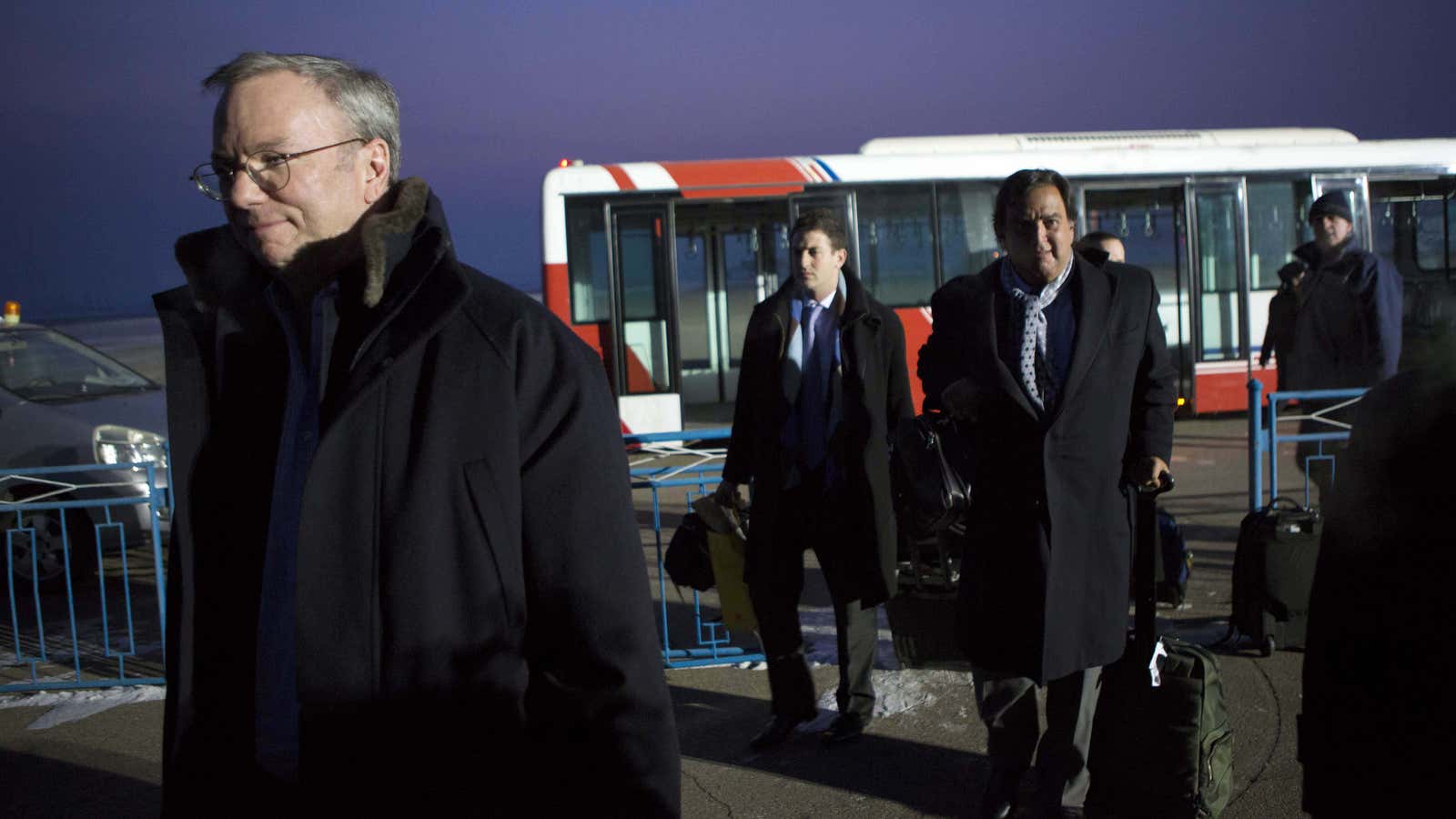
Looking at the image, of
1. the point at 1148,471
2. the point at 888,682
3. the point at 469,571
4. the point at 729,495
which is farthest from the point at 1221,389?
the point at 469,571

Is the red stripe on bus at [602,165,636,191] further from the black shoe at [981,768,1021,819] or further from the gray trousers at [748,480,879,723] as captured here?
the black shoe at [981,768,1021,819]

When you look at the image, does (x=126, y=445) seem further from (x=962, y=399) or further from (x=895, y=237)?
(x=895, y=237)

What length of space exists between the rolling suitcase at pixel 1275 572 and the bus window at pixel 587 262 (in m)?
8.84

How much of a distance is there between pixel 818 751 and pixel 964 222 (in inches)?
400

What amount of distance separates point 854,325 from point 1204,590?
339cm

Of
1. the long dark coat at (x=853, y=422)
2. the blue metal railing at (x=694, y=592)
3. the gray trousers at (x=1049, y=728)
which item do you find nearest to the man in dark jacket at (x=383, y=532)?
the gray trousers at (x=1049, y=728)

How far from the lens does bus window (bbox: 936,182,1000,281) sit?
13.9 meters

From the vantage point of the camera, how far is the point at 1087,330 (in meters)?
3.68

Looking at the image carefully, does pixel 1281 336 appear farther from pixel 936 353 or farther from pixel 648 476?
pixel 936 353

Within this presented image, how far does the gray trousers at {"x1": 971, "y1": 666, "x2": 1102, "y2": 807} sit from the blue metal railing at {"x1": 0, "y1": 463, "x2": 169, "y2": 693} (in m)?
3.08

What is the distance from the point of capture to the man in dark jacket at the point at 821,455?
14.9 ft

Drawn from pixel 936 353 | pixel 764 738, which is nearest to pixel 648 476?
pixel 764 738

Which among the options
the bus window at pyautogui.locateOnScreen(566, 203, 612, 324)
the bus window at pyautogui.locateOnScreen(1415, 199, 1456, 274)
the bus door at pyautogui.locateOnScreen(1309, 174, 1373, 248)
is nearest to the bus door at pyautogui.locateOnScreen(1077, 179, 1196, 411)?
the bus door at pyautogui.locateOnScreen(1309, 174, 1373, 248)

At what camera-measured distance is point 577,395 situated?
179 centimetres
